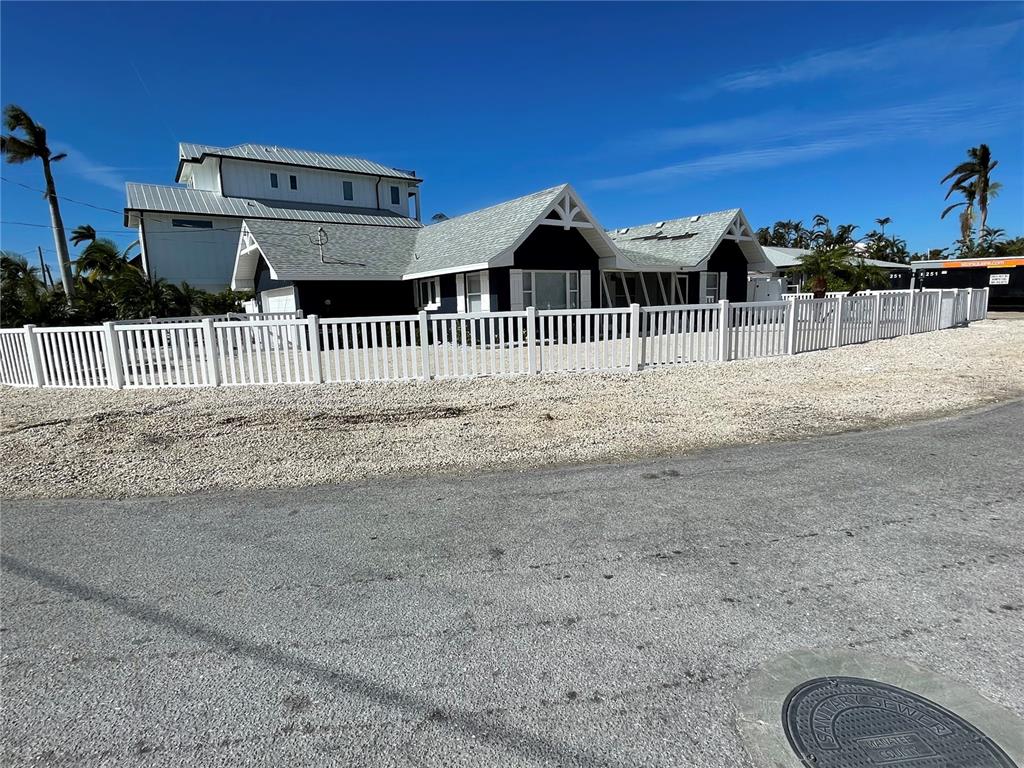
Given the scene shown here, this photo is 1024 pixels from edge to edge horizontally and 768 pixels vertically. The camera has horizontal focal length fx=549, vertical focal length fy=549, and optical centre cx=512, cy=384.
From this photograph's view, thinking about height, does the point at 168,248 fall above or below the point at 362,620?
above

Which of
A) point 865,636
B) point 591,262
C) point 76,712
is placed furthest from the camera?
point 591,262

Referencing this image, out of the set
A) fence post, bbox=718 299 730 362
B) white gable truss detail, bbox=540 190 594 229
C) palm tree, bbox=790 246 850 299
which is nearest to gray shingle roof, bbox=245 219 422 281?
white gable truss detail, bbox=540 190 594 229

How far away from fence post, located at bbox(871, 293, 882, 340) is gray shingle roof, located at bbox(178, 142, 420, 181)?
116ft

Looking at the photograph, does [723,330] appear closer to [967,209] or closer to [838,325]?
[838,325]

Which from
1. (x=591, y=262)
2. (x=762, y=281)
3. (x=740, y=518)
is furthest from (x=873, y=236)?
(x=740, y=518)

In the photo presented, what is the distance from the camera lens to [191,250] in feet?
105

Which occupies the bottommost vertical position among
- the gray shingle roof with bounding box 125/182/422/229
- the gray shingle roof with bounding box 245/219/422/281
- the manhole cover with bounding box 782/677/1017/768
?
the manhole cover with bounding box 782/677/1017/768

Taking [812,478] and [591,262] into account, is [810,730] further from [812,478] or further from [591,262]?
[591,262]

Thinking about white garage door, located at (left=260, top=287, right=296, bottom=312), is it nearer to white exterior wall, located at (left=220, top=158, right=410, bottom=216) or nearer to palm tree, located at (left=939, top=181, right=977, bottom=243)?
white exterior wall, located at (left=220, top=158, right=410, bottom=216)

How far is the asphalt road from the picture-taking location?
2.00 m

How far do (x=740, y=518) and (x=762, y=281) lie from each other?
29.5 meters

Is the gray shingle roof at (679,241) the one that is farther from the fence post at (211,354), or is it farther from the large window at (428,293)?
the fence post at (211,354)

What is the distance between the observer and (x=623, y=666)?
230 cm

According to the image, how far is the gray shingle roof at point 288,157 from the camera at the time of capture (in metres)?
35.8
